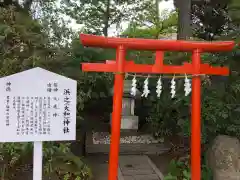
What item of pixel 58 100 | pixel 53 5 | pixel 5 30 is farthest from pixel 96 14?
pixel 58 100

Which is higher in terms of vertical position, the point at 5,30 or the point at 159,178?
the point at 5,30

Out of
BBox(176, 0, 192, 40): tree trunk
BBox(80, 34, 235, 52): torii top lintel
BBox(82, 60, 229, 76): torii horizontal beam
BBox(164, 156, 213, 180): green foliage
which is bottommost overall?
BBox(164, 156, 213, 180): green foliage

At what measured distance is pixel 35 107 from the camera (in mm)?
3273

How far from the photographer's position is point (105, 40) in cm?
355

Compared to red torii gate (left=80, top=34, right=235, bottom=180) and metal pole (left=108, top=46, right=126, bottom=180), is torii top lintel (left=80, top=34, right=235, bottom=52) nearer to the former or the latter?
red torii gate (left=80, top=34, right=235, bottom=180)

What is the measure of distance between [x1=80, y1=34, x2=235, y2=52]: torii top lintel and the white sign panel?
25.2 inches

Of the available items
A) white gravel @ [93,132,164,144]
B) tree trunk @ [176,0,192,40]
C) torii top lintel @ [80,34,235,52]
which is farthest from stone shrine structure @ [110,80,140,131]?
torii top lintel @ [80,34,235,52]

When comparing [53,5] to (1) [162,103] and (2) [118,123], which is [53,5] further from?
(2) [118,123]

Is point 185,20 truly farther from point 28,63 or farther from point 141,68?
point 28,63

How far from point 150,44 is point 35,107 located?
173 cm

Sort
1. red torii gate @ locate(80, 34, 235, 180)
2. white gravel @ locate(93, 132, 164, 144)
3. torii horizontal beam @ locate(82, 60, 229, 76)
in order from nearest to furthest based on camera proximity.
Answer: red torii gate @ locate(80, 34, 235, 180), torii horizontal beam @ locate(82, 60, 229, 76), white gravel @ locate(93, 132, 164, 144)

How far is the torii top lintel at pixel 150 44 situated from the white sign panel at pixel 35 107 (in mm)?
640

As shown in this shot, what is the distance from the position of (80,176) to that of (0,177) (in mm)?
1317

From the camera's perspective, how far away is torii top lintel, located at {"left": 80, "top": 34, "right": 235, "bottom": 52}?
3526 mm
